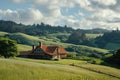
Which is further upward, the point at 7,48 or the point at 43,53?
the point at 7,48

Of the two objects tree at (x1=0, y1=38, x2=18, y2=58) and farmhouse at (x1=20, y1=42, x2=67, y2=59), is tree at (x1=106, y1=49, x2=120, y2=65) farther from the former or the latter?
tree at (x1=0, y1=38, x2=18, y2=58)

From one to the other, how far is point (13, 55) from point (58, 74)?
169 ft

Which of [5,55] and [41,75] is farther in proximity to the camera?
[5,55]

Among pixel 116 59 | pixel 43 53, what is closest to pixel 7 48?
pixel 43 53

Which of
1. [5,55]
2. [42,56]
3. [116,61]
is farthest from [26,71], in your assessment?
[42,56]

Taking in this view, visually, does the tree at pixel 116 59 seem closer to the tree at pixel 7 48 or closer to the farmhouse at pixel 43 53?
the farmhouse at pixel 43 53

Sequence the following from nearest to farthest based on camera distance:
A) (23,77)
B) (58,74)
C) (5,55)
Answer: (23,77) → (58,74) → (5,55)

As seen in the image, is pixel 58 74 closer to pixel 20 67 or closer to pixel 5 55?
pixel 20 67

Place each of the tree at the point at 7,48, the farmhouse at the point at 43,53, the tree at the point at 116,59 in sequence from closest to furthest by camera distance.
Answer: the tree at the point at 7,48, the tree at the point at 116,59, the farmhouse at the point at 43,53

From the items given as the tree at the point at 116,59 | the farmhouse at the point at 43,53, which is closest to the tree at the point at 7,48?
the farmhouse at the point at 43,53

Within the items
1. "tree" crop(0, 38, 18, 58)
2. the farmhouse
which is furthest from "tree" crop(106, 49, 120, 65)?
"tree" crop(0, 38, 18, 58)

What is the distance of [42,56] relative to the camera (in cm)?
14238

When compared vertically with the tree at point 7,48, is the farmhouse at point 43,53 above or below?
below

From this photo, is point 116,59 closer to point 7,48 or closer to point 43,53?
point 43,53
